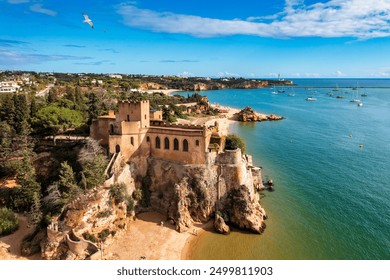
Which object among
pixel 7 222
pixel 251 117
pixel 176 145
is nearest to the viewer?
pixel 7 222

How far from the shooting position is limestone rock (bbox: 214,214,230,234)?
93.5 ft

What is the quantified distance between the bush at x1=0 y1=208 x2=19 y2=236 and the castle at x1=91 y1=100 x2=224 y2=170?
1079 cm

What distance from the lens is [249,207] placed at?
2973cm

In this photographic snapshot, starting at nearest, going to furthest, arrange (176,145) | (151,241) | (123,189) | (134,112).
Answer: (151,241), (123,189), (176,145), (134,112)

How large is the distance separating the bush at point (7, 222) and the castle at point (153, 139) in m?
10.8

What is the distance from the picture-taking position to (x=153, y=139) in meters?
32.7

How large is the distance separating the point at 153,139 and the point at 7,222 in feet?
51.9

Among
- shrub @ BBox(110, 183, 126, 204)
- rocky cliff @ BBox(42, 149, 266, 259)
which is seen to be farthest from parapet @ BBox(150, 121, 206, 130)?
shrub @ BBox(110, 183, 126, 204)

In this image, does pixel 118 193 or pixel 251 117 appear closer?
pixel 118 193

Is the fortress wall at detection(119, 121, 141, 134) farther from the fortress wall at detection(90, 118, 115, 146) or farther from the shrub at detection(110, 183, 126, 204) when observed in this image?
the shrub at detection(110, 183, 126, 204)

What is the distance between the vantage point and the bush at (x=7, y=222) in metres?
27.1

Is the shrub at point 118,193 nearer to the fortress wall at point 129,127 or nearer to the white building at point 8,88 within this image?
the fortress wall at point 129,127

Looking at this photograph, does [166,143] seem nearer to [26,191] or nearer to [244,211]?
[244,211]

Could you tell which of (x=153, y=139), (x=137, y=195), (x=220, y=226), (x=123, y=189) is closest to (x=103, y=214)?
(x=123, y=189)
